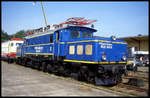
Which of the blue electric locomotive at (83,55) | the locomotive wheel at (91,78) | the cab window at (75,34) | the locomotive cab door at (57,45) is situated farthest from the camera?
the locomotive cab door at (57,45)

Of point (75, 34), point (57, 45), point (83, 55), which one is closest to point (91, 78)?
point (83, 55)

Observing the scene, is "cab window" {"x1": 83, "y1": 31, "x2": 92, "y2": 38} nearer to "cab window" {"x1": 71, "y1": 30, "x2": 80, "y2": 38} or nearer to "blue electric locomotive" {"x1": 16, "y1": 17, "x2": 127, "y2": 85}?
"blue electric locomotive" {"x1": 16, "y1": 17, "x2": 127, "y2": 85}

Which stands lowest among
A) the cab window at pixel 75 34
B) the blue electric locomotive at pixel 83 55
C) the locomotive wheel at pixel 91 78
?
the locomotive wheel at pixel 91 78

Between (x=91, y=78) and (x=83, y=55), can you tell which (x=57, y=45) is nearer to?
(x=83, y=55)

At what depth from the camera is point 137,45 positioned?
28.4m

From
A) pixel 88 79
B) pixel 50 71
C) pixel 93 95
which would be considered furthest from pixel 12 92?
pixel 50 71

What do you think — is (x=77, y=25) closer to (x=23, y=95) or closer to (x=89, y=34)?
(x=89, y=34)

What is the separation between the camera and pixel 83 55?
995cm

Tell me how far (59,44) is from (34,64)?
19.5 feet

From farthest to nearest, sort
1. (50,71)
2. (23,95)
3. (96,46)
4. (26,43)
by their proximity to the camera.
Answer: (26,43)
(50,71)
(96,46)
(23,95)

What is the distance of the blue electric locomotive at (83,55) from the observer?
364 inches

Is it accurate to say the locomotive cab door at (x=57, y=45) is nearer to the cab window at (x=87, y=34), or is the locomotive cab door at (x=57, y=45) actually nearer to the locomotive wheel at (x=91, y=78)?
the cab window at (x=87, y=34)

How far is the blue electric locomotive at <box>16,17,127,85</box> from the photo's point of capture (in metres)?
9.24

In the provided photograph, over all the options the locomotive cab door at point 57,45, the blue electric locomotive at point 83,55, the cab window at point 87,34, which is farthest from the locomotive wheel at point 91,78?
the cab window at point 87,34
